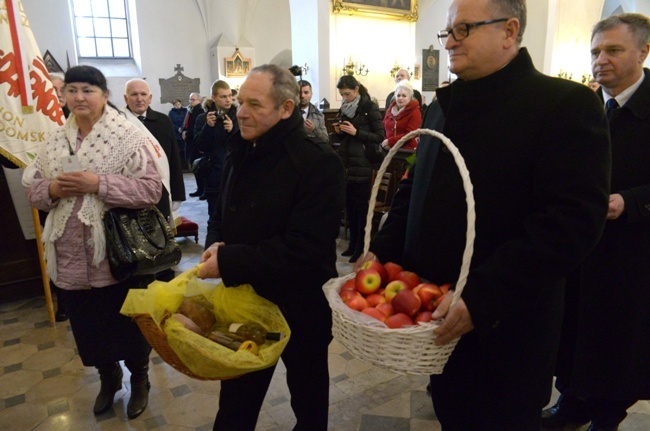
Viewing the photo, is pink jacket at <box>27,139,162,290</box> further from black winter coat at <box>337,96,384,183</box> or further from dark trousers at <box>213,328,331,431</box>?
black winter coat at <box>337,96,384,183</box>

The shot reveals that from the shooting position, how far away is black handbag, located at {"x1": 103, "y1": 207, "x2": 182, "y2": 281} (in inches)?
86.4

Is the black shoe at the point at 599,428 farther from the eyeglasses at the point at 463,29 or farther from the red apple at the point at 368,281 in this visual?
the eyeglasses at the point at 463,29

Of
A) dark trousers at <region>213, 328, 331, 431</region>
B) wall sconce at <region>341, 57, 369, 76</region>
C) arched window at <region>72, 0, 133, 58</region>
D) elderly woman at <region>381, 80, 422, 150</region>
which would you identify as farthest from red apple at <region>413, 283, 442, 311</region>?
arched window at <region>72, 0, 133, 58</region>

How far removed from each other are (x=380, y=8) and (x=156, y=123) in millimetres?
8178

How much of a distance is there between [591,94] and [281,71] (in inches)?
37.8

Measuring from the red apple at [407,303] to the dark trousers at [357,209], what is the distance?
11.8 ft

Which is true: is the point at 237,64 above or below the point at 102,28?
A: below

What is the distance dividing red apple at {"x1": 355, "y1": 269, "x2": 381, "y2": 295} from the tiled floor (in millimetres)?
1248

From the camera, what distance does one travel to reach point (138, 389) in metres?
2.54

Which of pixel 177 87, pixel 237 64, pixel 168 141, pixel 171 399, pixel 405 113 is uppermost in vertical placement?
pixel 237 64

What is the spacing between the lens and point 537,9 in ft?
39.1

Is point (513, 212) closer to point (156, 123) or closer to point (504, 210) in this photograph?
point (504, 210)

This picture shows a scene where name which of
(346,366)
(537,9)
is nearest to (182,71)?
(537,9)

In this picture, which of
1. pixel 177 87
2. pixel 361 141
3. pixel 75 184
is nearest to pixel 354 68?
pixel 177 87
